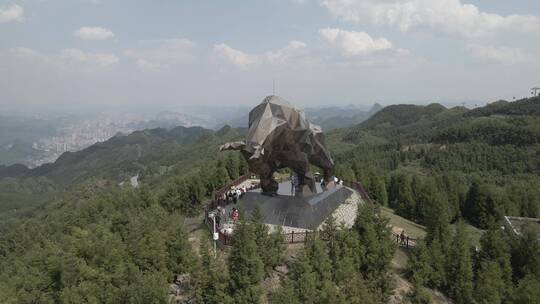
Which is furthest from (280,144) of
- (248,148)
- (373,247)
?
(373,247)

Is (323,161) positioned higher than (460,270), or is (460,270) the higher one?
(323,161)

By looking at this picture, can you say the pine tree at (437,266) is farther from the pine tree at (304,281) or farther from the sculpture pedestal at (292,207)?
the pine tree at (304,281)

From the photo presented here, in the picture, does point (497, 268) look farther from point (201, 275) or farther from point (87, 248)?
point (87, 248)

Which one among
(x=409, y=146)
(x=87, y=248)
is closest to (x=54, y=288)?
(x=87, y=248)

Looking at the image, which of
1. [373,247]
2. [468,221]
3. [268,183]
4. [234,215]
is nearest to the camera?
[373,247]

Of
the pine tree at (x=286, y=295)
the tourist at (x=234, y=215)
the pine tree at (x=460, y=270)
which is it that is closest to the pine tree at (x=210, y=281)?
the pine tree at (x=286, y=295)

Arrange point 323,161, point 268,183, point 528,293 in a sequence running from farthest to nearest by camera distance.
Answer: point 323,161
point 268,183
point 528,293

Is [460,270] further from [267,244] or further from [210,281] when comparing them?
[210,281]

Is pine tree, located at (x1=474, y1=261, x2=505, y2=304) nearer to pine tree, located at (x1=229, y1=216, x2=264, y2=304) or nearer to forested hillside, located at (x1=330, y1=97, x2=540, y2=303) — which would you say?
forested hillside, located at (x1=330, y1=97, x2=540, y2=303)
